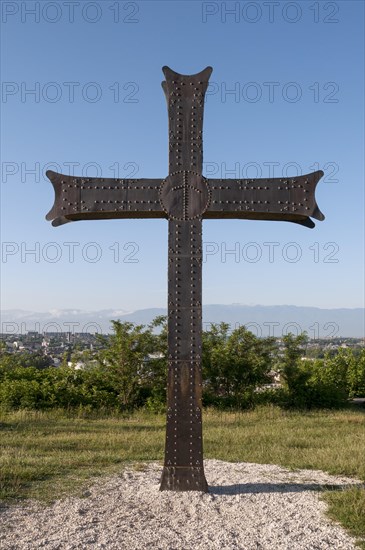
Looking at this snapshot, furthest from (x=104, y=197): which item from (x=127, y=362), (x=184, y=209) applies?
(x=127, y=362)

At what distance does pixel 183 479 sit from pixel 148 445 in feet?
11.5

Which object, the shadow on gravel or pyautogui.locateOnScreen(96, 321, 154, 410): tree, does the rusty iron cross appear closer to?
the shadow on gravel

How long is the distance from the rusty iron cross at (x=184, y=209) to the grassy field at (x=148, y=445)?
1367mm

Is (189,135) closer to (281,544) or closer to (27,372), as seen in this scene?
(281,544)

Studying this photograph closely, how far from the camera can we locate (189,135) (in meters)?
6.68

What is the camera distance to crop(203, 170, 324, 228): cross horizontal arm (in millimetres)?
6727

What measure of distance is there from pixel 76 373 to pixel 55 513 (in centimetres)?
1101

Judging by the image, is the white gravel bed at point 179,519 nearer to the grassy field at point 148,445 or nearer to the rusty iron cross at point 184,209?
the grassy field at point 148,445

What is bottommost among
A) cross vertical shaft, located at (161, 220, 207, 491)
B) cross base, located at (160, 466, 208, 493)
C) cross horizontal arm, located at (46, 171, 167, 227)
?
cross base, located at (160, 466, 208, 493)

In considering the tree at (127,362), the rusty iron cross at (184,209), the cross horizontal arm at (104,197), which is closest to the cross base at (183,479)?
the rusty iron cross at (184,209)

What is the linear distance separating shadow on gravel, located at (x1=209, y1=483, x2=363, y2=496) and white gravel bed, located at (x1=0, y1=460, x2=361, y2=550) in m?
0.01

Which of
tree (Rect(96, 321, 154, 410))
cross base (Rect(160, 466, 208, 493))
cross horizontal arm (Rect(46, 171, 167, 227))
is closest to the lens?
cross base (Rect(160, 466, 208, 493))

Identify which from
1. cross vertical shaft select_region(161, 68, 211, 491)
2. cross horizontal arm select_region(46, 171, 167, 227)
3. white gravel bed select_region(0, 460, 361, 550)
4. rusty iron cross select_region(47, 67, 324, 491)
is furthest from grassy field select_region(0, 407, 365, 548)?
cross horizontal arm select_region(46, 171, 167, 227)

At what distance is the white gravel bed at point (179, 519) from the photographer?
4.74 m
